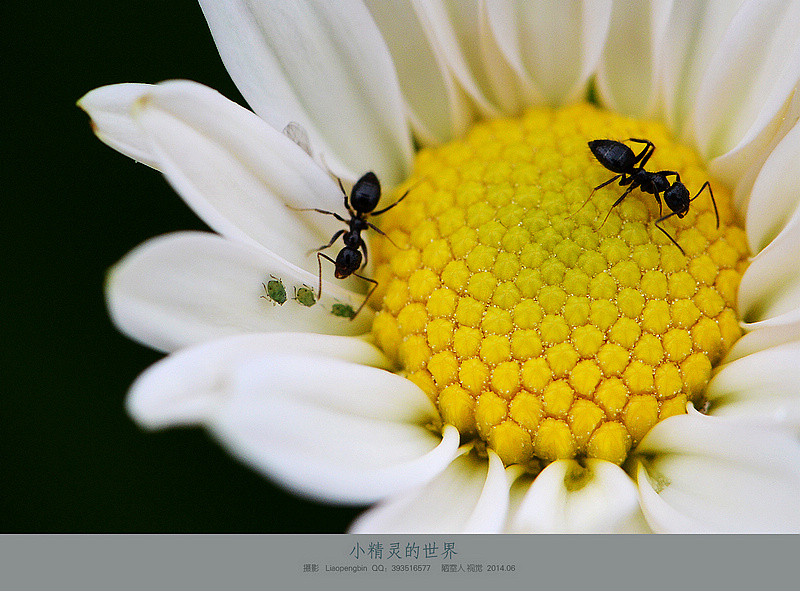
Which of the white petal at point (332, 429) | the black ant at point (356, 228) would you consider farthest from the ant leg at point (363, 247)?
the white petal at point (332, 429)

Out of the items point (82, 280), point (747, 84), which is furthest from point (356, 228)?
point (747, 84)

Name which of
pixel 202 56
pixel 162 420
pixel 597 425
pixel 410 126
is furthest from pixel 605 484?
pixel 202 56

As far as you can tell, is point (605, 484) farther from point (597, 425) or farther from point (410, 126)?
point (410, 126)

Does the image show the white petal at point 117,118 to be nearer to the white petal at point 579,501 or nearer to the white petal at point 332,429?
the white petal at point 332,429

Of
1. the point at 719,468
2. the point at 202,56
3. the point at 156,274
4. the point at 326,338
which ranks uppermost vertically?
the point at 202,56

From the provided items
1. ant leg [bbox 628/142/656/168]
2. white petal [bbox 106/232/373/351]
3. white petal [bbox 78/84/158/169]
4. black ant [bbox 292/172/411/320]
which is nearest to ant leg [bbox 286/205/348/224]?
black ant [bbox 292/172/411/320]

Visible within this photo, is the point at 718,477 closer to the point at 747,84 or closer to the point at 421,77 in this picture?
the point at 747,84
